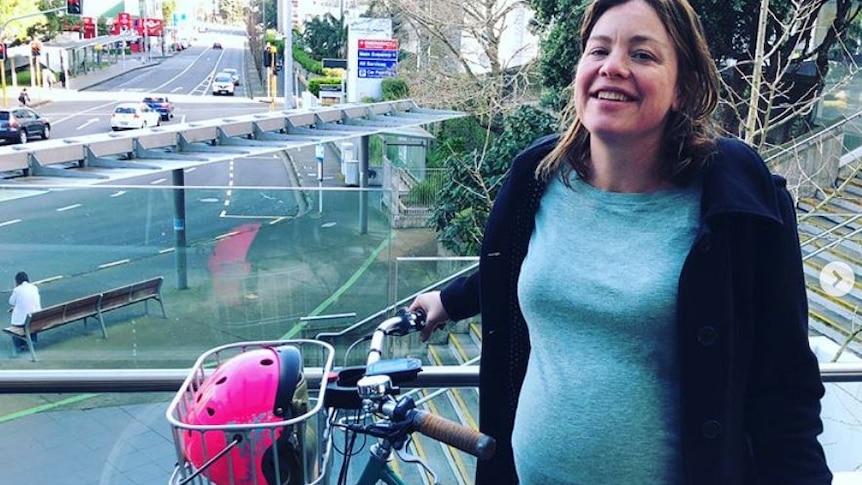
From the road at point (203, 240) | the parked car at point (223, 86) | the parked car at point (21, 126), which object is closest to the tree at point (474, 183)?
the road at point (203, 240)

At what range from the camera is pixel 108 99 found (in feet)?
129

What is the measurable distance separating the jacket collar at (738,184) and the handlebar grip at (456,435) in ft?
1.77

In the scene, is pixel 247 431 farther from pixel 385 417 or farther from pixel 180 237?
pixel 180 237

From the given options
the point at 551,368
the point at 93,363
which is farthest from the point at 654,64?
the point at 93,363

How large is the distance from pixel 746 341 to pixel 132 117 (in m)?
29.7

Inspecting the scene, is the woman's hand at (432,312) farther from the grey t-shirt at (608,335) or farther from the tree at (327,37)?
the tree at (327,37)

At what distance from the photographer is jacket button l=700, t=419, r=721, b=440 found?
129 centimetres

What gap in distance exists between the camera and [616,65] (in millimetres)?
1364

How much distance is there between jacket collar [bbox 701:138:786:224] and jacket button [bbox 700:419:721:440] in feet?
1.12

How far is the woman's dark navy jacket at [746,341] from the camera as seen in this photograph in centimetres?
128

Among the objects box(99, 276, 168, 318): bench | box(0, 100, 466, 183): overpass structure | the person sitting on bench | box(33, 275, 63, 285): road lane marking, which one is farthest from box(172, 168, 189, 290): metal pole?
box(0, 100, 466, 183): overpass structure

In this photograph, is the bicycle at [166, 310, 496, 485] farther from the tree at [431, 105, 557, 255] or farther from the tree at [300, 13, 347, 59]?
the tree at [300, 13, 347, 59]

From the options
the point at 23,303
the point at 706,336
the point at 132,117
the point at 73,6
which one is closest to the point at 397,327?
the point at 706,336

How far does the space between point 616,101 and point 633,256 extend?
0.27 metres
